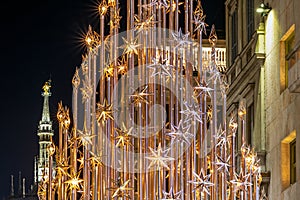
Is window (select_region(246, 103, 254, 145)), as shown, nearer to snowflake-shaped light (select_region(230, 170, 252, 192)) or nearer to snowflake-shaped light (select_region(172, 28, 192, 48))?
snowflake-shaped light (select_region(230, 170, 252, 192))

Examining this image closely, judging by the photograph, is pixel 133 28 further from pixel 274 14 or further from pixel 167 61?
pixel 274 14

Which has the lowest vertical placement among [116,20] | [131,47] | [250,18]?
[131,47]

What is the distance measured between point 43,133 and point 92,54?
118401 mm

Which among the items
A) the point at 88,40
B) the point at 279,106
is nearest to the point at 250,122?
the point at 279,106

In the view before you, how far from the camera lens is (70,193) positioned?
1366 centimetres

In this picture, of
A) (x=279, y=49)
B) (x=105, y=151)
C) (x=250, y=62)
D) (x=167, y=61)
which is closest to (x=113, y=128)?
(x=105, y=151)

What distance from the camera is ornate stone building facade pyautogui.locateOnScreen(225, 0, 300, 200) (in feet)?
78.8

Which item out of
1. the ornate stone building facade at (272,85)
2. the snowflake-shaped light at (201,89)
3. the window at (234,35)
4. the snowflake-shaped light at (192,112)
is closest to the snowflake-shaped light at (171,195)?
the snowflake-shaped light at (192,112)

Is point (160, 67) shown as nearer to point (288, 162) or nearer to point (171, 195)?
point (171, 195)

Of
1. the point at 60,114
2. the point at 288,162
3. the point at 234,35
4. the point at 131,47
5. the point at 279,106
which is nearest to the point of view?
the point at 131,47

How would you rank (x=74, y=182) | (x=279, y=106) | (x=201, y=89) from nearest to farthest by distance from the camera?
(x=74, y=182) → (x=201, y=89) → (x=279, y=106)

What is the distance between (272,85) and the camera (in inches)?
1054

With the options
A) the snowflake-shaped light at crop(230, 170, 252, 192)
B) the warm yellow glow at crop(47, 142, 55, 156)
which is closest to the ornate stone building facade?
the snowflake-shaped light at crop(230, 170, 252, 192)

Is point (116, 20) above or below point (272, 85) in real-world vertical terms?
below
